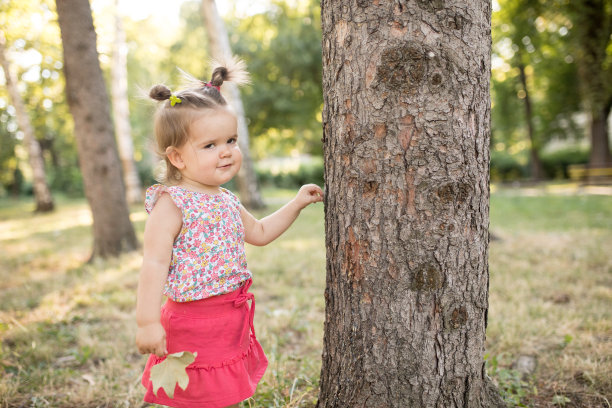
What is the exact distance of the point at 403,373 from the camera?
1571 mm

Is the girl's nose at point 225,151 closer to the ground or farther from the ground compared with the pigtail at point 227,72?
closer to the ground

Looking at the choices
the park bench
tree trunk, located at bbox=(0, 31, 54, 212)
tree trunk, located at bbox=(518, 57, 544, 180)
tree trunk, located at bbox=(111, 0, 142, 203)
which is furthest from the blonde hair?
tree trunk, located at bbox=(518, 57, 544, 180)

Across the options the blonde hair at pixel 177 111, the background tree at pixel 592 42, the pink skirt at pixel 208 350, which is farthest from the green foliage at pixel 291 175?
the pink skirt at pixel 208 350

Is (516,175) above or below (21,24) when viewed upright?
below

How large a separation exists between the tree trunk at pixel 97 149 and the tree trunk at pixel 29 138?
9.68m

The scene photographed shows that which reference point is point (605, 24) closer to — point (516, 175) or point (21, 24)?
point (516, 175)

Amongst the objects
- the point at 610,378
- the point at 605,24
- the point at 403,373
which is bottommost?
the point at 610,378

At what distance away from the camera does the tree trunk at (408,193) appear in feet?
4.70

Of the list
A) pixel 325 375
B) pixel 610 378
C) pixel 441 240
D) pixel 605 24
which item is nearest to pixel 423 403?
pixel 325 375

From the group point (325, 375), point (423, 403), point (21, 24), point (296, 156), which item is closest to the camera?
point (423, 403)

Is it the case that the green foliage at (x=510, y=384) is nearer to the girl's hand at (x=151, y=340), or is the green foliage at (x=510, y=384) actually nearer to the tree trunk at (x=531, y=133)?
the girl's hand at (x=151, y=340)

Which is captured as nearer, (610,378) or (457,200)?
(457,200)

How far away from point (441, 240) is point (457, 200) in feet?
0.50

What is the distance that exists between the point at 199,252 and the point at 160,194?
10.9 inches
